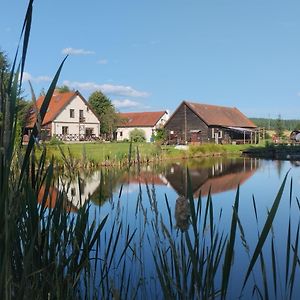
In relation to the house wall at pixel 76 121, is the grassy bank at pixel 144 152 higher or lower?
lower

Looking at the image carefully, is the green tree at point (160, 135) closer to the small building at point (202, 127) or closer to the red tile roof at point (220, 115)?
the small building at point (202, 127)

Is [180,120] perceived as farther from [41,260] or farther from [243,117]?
[41,260]

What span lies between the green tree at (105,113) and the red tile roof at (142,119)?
3043mm

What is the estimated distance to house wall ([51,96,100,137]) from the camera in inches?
1467

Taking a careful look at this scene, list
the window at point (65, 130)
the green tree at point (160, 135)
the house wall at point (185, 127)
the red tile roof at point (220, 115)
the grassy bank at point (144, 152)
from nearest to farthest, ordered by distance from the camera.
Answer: the grassy bank at point (144, 152), the window at point (65, 130), the green tree at point (160, 135), the house wall at point (185, 127), the red tile roof at point (220, 115)

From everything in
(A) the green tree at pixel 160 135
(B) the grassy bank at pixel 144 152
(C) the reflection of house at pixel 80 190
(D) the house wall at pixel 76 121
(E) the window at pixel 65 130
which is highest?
(D) the house wall at pixel 76 121

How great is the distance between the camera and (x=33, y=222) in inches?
60.3

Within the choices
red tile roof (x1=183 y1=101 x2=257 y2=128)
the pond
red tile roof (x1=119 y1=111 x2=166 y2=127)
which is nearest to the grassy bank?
the pond

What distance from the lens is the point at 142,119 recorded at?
53.0 meters

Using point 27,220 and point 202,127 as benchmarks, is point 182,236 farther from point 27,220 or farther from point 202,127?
point 202,127

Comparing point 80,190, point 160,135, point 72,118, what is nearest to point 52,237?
point 80,190

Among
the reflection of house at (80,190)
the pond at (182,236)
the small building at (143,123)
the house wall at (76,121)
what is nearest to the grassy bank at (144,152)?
the pond at (182,236)

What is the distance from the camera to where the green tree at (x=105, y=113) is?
4391cm

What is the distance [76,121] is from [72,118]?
549 mm
